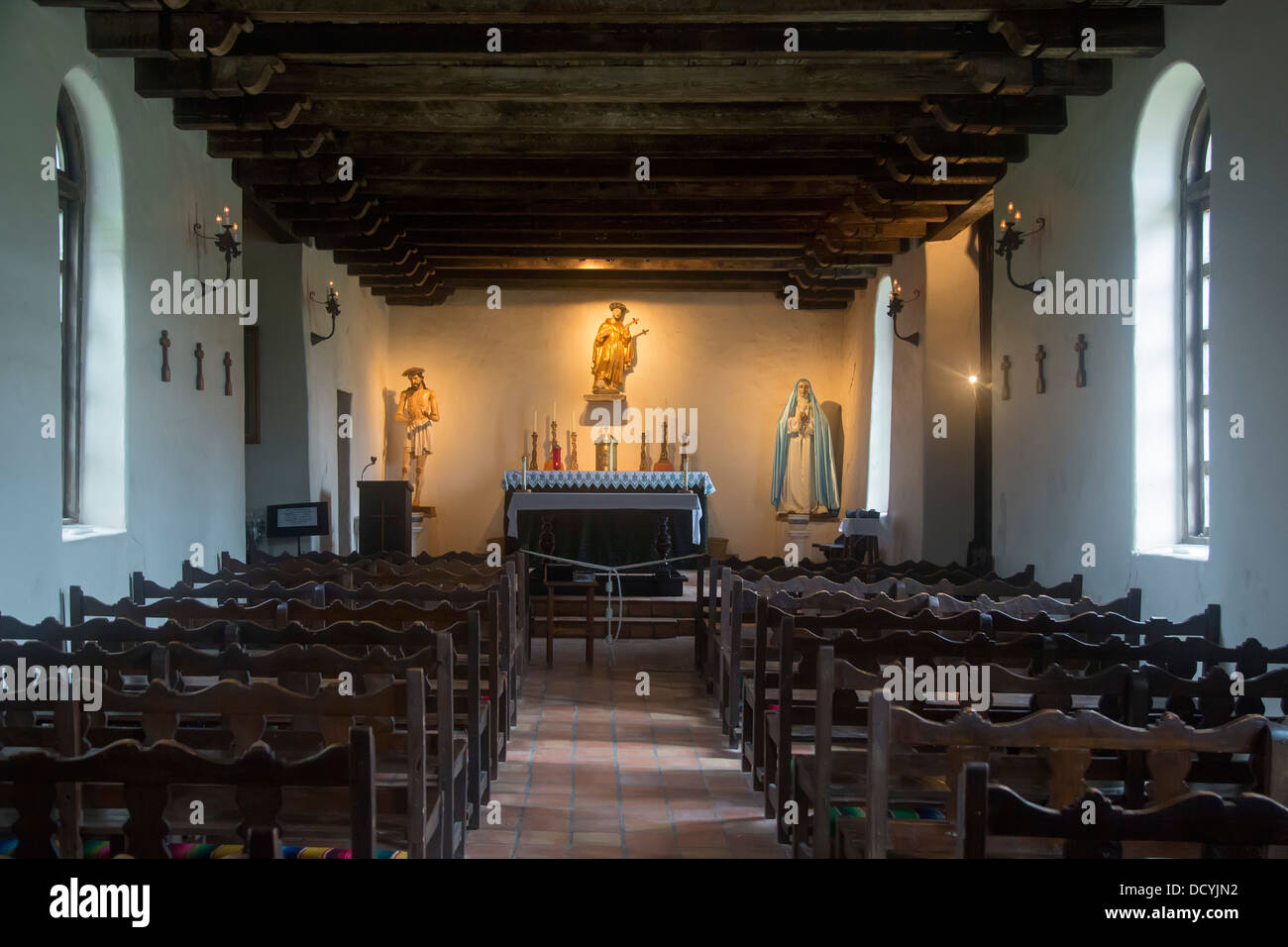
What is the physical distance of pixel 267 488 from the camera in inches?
395

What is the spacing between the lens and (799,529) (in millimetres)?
12523

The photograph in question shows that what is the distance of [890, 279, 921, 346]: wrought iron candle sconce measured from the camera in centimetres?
1003

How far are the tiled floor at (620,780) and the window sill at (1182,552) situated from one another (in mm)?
2375

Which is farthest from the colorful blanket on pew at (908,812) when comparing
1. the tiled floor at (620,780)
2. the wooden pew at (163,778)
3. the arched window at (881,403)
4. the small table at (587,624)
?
the arched window at (881,403)

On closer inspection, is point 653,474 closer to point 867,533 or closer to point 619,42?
point 867,533

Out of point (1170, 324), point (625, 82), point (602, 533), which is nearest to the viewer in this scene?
point (1170, 324)

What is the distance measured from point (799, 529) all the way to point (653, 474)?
2186 millimetres

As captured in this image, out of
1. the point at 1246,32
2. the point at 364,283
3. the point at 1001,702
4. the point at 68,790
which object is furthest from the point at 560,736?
the point at 364,283

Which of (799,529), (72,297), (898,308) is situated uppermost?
(898,308)

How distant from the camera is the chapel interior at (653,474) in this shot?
263cm

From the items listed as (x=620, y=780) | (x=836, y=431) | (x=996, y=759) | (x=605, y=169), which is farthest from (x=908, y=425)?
(x=996, y=759)

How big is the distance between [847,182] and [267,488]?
5.78 metres

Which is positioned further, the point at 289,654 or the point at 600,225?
the point at 600,225

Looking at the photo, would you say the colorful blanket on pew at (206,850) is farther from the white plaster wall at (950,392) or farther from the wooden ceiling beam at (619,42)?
the white plaster wall at (950,392)
